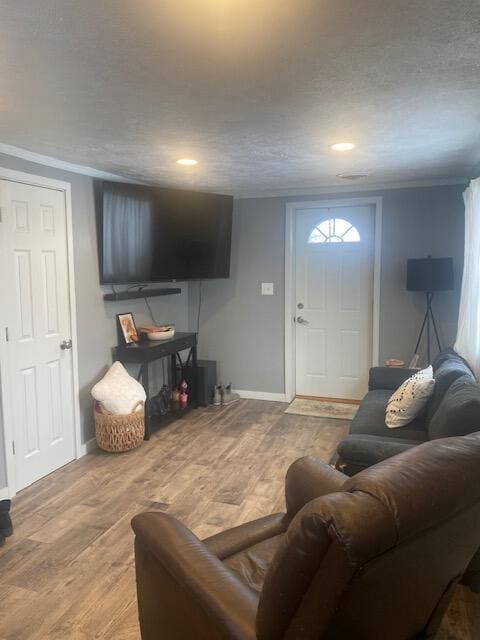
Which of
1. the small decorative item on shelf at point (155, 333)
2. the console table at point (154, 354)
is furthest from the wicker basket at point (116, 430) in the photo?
the small decorative item on shelf at point (155, 333)

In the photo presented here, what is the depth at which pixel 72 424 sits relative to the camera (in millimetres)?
3711

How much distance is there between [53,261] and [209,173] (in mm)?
1438

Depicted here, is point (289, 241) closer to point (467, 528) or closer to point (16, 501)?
point (16, 501)

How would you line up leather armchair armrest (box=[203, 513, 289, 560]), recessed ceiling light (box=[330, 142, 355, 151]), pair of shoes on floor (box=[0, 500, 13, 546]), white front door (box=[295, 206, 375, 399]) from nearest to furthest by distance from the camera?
leather armchair armrest (box=[203, 513, 289, 560]) → pair of shoes on floor (box=[0, 500, 13, 546]) → recessed ceiling light (box=[330, 142, 355, 151]) → white front door (box=[295, 206, 375, 399])

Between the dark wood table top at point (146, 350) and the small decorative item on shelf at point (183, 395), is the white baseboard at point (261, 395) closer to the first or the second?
the small decorative item on shelf at point (183, 395)

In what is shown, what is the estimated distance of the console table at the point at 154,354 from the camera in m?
4.07

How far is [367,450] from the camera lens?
2.36 m

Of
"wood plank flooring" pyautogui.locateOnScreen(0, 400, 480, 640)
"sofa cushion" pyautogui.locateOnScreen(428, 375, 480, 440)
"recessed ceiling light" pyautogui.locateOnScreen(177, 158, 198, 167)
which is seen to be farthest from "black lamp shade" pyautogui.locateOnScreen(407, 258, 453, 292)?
"recessed ceiling light" pyautogui.locateOnScreen(177, 158, 198, 167)

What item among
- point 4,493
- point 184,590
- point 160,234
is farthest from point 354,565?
point 160,234

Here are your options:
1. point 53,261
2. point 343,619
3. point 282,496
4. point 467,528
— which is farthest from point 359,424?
point 53,261

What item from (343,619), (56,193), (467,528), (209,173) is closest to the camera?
(343,619)

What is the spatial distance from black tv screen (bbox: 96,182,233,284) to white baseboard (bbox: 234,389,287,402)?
133 cm

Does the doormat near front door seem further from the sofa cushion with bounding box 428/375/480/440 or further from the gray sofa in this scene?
the sofa cushion with bounding box 428/375/480/440

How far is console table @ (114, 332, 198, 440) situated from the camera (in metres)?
4.07
